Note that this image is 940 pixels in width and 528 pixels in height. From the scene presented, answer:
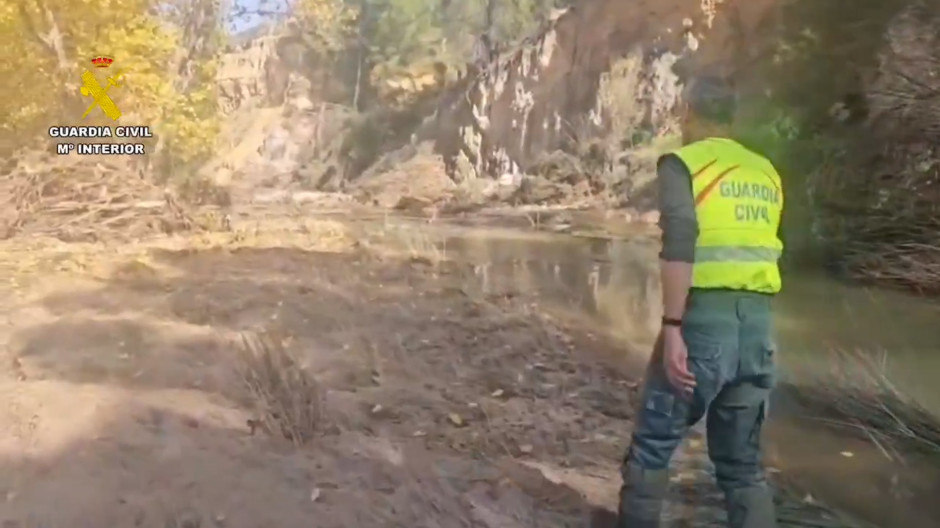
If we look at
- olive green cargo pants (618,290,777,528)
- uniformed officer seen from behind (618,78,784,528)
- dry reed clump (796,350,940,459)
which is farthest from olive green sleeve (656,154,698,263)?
dry reed clump (796,350,940,459)

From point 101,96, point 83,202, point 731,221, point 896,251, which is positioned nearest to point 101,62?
point 101,96

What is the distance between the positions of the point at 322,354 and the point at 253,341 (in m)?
0.15

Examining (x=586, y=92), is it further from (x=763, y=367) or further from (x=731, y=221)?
(x=763, y=367)

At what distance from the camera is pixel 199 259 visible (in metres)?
2.02

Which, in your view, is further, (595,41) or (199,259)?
(595,41)

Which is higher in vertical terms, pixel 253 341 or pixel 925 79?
pixel 925 79

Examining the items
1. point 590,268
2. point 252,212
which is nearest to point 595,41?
point 590,268

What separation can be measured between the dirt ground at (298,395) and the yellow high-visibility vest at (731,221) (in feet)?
1.09

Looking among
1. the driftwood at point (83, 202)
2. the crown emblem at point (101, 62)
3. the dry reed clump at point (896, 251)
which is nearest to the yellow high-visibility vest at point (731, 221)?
the dry reed clump at point (896, 251)

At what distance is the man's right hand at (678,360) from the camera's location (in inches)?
76.3

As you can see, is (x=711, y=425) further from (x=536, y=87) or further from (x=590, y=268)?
(x=536, y=87)

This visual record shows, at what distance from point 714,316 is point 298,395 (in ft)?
2.94

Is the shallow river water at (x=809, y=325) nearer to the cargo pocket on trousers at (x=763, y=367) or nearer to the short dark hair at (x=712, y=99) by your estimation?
the cargo pocket on trousers at (x=763, y=367)

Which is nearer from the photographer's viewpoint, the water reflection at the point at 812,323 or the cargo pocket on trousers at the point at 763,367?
the cargo pocket on trousers at the point at 763,367
